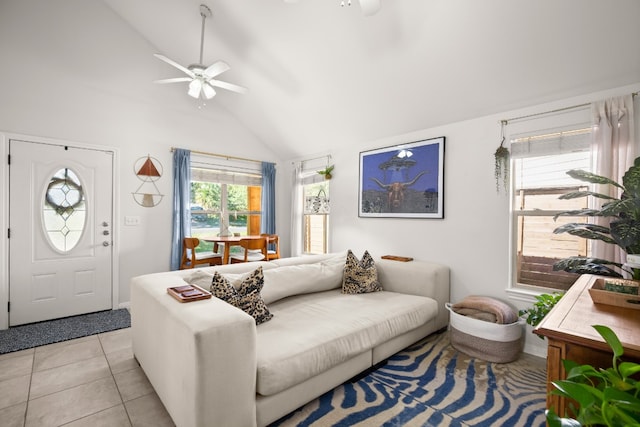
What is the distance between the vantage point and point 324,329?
2.06m

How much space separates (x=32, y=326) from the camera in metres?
3.29

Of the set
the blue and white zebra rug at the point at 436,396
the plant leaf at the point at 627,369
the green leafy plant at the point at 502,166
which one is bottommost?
the blue and white zebra rug at the point at 436,396

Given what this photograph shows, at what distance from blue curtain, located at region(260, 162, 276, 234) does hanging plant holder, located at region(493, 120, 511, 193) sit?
143 inches

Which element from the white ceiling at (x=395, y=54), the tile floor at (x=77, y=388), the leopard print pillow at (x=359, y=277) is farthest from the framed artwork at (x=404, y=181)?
the tile floor at (x=77, y=388)

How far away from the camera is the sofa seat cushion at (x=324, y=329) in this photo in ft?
5.59

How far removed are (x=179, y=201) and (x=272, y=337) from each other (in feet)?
10.4

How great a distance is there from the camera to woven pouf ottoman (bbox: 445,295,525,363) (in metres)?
2.50

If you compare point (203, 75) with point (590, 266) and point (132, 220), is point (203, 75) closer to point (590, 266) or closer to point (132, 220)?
point (132, 220)

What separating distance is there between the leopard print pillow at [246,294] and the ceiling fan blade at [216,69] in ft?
6.64

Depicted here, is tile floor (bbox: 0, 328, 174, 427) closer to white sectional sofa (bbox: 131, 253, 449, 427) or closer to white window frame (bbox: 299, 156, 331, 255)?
white sectional sofa (bbox: 131, 253, 449, 427)

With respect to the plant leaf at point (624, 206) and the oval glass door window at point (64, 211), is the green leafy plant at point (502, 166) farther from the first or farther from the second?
the oval glass door window at point (64, 211)

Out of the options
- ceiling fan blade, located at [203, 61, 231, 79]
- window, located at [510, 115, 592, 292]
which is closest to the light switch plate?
ceiling fan blade, located at [203, 61, 231, 79]

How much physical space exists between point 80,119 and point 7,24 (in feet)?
3.63

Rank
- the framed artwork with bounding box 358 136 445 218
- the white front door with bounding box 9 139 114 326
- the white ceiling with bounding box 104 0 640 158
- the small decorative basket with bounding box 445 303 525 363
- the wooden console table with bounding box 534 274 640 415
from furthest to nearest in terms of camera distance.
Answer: the framed artwork with bounding box 358 136 445 218 → the white front door with bounding box 9 139 114 326 → the small decorative basket with bounding box 445 303 525 363 → the white ceiling with bounding box 104 0 640 158 → the wooden console table with bounding box 534 274 640 415
